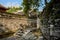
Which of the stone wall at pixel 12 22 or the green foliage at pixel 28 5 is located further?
the stone wall at pixel 12 22

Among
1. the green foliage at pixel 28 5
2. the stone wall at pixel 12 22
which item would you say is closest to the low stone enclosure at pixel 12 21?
the stone wall at pixel 12 22

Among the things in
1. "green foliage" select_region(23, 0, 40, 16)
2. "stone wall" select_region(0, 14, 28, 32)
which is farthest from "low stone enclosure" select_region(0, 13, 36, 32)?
"green foliage" select_region(23, 0, 40, 16)

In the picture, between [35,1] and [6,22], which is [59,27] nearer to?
[35,1]

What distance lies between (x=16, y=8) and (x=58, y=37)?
60.2 ft

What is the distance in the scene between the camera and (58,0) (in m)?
6.80

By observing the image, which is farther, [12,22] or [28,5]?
[12,22]

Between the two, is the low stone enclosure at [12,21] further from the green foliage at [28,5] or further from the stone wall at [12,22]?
the green foliage at [28,5]

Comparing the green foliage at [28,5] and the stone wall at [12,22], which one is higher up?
the green foliage at [28,5]

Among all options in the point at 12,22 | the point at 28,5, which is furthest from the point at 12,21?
the point at 28,5

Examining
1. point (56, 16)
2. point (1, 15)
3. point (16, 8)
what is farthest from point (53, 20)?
point (16, 8)

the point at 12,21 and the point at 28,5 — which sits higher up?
the point at 28,5

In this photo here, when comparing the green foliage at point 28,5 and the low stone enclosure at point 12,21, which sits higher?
the green foliage at point 28,5

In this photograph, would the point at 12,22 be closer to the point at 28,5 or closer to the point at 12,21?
the point at 12,21

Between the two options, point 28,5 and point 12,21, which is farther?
point 12,21
